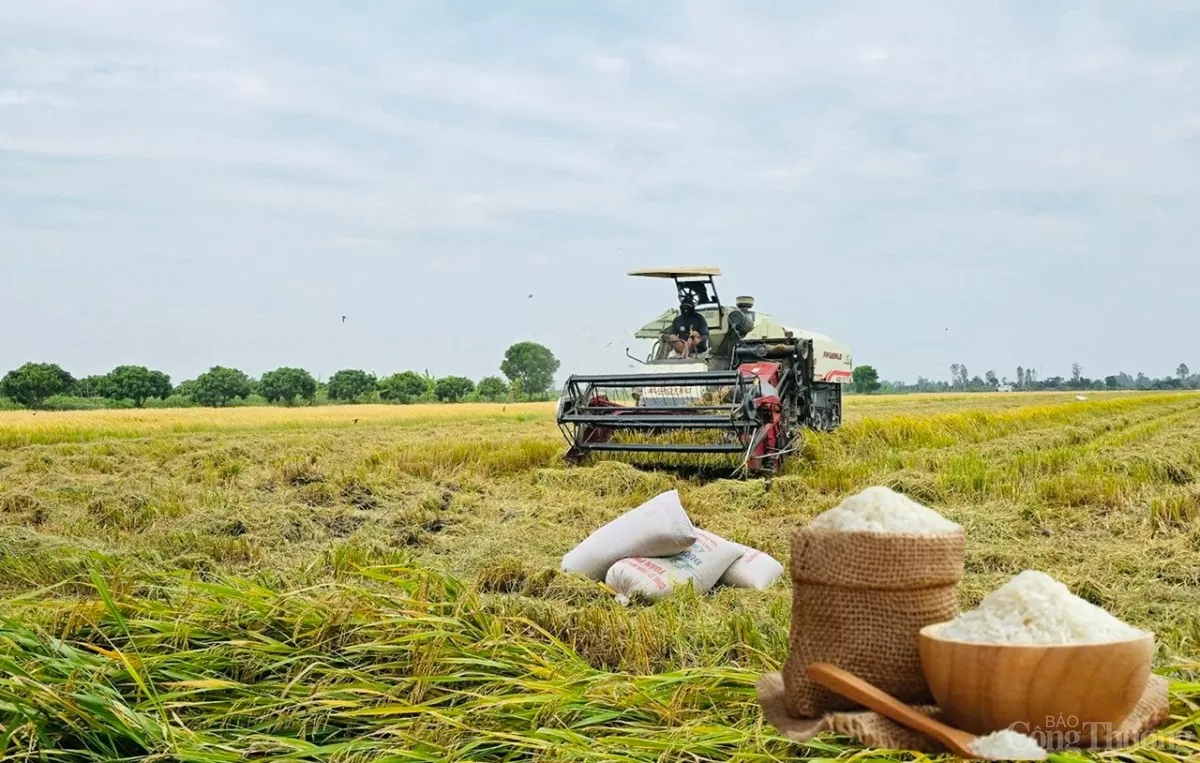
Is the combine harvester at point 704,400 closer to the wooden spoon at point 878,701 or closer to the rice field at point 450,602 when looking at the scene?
the rice field at point 450,602

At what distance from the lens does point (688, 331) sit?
1155 centimetres

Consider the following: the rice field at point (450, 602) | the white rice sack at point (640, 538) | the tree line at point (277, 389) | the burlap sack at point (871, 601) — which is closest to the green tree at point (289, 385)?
the tree line at point (277, 389)

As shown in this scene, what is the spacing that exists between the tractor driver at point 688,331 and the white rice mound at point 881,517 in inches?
361

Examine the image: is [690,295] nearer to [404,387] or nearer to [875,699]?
[875,699]

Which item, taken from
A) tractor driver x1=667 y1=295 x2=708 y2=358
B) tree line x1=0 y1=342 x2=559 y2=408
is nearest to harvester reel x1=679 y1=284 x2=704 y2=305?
tractor driver x1=667 y1=295 x2=708 y2=358

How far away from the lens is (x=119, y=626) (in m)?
3.20

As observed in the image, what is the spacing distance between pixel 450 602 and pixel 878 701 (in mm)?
1828

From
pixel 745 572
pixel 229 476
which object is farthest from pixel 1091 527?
pixel 229 476

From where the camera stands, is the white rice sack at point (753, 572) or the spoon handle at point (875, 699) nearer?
the spoon handle at point (875, 699)

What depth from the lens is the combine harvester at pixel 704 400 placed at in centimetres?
902

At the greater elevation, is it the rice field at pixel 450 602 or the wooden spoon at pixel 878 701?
the wooden spoon at pixel 878 701

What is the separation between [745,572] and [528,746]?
8.30ft

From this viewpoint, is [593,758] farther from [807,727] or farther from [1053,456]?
[1053,456]

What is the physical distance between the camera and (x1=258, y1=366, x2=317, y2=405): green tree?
49.9 meters
